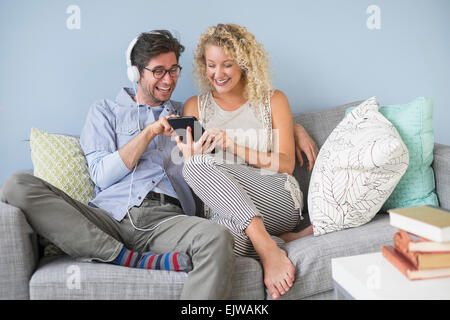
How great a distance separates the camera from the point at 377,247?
4.61ft

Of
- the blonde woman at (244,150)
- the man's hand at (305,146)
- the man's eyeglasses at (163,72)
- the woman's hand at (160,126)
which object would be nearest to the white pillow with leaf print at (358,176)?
the blonde woman at (244,150)

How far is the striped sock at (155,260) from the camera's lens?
129 cm

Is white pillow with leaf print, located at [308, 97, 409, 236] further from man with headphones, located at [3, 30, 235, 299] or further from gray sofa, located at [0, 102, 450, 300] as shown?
man with headphones, located at [3, 30, 235, 299]

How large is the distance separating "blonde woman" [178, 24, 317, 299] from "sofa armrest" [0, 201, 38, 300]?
560 millimetres

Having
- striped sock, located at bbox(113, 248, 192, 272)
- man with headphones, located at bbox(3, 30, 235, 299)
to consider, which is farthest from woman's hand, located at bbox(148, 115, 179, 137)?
striped sock, located at bbox(113, 248, 192, 272)

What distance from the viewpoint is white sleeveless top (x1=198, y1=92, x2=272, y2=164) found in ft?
6.18

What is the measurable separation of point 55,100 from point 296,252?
1.36 meters

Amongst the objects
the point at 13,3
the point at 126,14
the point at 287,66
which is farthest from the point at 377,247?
the point at 13,3

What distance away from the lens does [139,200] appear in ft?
5.29

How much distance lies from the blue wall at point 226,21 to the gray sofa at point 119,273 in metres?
0.87

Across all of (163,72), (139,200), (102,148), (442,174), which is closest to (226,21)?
(163,72)
